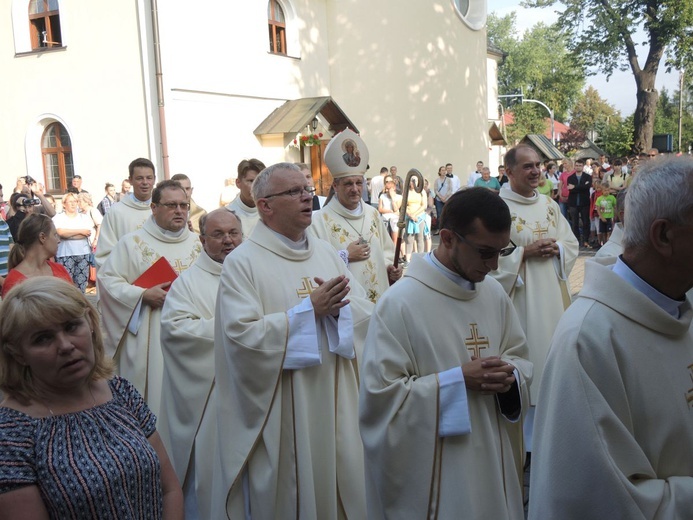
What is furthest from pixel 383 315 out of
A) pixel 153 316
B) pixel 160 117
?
pixel 160 117

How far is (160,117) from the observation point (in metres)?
17.2

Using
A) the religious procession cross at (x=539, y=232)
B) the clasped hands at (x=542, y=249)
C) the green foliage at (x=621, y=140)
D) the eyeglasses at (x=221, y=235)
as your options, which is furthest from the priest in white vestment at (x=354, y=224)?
the green foliage at (x=621, y=140)

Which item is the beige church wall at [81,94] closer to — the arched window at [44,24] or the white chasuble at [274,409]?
the arched window at [44,24]

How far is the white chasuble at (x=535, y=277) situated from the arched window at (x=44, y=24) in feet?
50.7

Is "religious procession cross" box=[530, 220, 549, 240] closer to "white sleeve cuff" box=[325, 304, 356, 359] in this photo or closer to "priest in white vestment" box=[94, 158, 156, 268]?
"white sleeve cuff" box=[325, 304, 356, 359]

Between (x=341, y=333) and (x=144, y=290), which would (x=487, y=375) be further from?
(x=144, y=290)

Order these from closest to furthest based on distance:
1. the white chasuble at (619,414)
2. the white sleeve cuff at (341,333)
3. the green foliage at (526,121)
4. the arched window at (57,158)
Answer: the white chasuble at (619,414) < the white sleeve cuff at (341,333) < the arched window at (57,158) < the green foliage at (526,121)

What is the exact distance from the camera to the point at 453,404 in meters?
3.01

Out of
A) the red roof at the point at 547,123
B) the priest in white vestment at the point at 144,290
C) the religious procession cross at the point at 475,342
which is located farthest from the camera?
the red roof at the point at 547,123

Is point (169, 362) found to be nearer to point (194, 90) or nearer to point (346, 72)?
point (194, 90)

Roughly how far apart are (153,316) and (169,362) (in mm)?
870

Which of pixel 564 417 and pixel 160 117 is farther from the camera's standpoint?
pixel 160 117

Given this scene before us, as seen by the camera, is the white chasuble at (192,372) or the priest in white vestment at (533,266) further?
the priest in white vestment at (533,266)

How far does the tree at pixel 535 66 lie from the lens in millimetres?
79250
